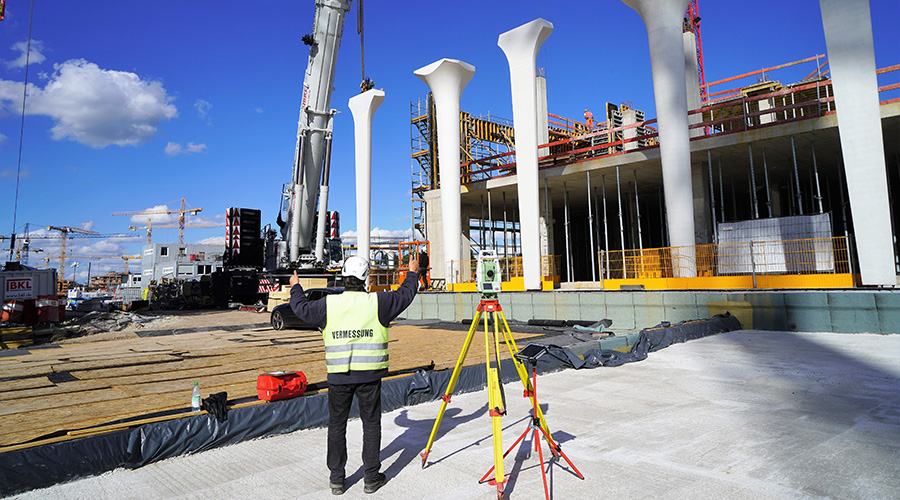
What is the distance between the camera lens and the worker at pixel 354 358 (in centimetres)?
380

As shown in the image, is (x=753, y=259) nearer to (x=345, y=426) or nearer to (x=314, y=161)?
(x=345, y=426)

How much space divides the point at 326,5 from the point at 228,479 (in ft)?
82.3

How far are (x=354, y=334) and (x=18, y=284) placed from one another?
25657 millimetres

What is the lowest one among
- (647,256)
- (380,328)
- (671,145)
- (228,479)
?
(228,479)

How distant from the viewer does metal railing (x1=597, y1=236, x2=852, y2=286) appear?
15102 millimetres

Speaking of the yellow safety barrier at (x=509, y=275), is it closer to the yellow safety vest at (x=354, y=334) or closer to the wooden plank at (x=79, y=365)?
the wooden plank at (x=79, y=365)

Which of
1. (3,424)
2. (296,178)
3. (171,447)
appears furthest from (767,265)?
(296,178)

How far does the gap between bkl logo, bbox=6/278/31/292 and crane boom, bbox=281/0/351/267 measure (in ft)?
37.7

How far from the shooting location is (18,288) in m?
21.8

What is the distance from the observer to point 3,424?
5230mm

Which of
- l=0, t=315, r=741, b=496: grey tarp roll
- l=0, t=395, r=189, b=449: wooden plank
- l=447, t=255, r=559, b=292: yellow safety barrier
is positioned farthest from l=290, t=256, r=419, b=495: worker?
l=447, t=255, r=559, b=292: yellow safety barrier

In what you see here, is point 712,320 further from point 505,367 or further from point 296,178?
point 296,178

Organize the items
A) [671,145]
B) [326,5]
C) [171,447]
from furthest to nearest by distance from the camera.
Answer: [326,5] < [671,145] < [171,447]

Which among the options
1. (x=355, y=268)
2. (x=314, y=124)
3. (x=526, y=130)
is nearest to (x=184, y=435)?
(x=355, y=268)
